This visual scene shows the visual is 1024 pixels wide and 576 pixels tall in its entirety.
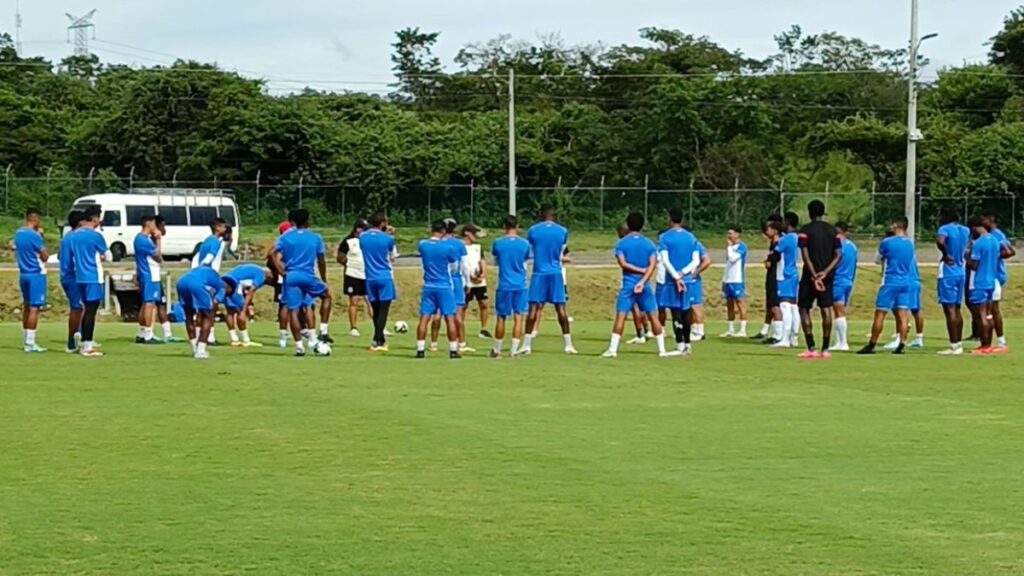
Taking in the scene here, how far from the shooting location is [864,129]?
64.1 meters

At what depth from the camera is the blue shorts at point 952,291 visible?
2083 cm

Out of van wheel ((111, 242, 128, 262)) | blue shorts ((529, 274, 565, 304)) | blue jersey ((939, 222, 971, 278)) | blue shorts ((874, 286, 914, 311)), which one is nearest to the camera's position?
blue shorts ((529, 274, 565, 304))

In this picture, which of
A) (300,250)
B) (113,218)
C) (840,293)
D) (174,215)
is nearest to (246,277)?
(300,250)

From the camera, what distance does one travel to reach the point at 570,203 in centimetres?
5747

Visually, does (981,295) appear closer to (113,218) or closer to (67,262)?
(67,262)

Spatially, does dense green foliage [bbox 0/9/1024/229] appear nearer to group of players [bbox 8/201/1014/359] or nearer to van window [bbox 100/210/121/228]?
van window [bbox 100/210/121/228]

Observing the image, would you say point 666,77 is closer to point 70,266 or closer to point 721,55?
point 721,55

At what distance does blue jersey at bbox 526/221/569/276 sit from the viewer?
19.9 meters

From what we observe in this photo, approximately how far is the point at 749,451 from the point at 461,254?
8.84m

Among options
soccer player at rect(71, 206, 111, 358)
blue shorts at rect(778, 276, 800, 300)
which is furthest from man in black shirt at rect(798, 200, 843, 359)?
soccer player at rect(71, 206, 111, 358)

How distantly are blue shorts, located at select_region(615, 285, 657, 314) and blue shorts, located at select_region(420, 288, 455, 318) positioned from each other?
230 cm

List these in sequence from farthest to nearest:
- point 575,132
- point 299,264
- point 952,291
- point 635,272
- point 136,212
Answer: point 575,132, point 136,212, point 952,291, point 635,272, point 299,264

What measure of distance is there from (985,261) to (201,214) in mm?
30659

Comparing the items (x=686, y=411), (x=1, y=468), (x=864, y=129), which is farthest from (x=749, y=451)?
(x=864, y=129)
